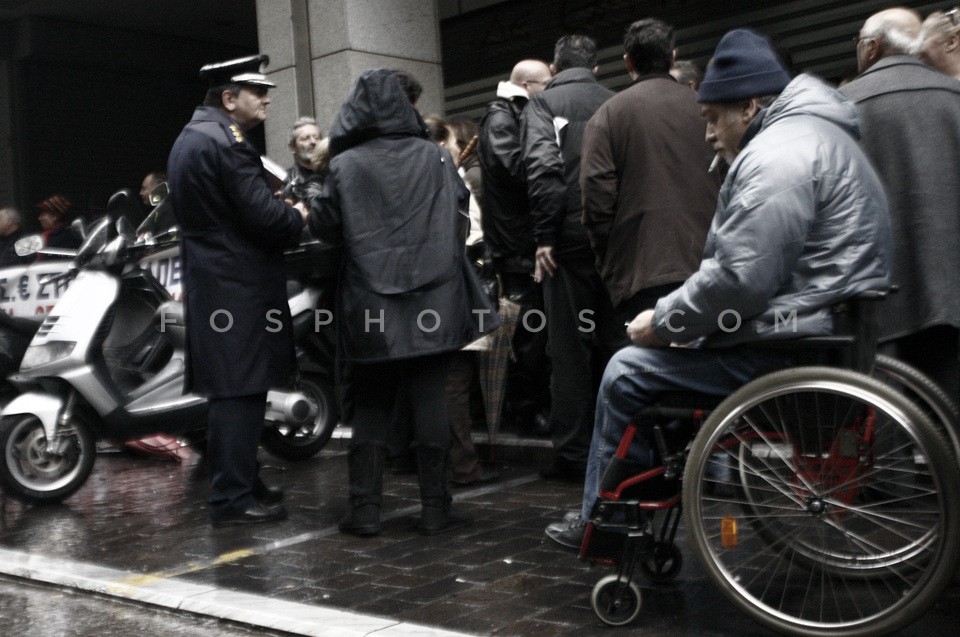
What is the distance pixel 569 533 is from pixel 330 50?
671 centimetres

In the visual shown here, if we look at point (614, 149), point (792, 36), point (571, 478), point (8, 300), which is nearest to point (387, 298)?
point (614, 149)

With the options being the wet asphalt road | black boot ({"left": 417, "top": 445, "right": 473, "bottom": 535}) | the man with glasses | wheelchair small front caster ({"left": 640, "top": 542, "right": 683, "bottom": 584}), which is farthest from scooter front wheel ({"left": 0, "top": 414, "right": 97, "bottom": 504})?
the man with glasses

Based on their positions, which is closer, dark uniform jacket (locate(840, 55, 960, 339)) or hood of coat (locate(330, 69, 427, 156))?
dark uniform jacket (locate(840, 55, 960, 339))

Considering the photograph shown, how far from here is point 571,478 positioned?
6379mm

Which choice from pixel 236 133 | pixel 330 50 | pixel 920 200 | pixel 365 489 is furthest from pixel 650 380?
pixel 330 50

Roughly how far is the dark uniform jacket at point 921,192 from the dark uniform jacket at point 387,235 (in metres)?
1.78

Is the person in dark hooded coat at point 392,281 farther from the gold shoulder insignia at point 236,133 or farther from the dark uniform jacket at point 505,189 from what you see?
the dark uniform jacket at point 505,189

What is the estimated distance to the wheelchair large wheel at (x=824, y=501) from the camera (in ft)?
10.9

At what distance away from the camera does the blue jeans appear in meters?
3.71

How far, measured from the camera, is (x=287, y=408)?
712cm

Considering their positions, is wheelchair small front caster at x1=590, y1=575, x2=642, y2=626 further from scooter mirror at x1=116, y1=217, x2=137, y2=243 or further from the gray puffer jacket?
scooter mirror at x1=116, y1=217, x2=137, y2=243

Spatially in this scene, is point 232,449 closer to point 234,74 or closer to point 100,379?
point 100,379

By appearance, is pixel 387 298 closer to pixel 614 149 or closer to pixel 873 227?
pixel 614 149

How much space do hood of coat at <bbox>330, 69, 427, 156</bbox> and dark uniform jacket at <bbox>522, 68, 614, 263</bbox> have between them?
923 mm
